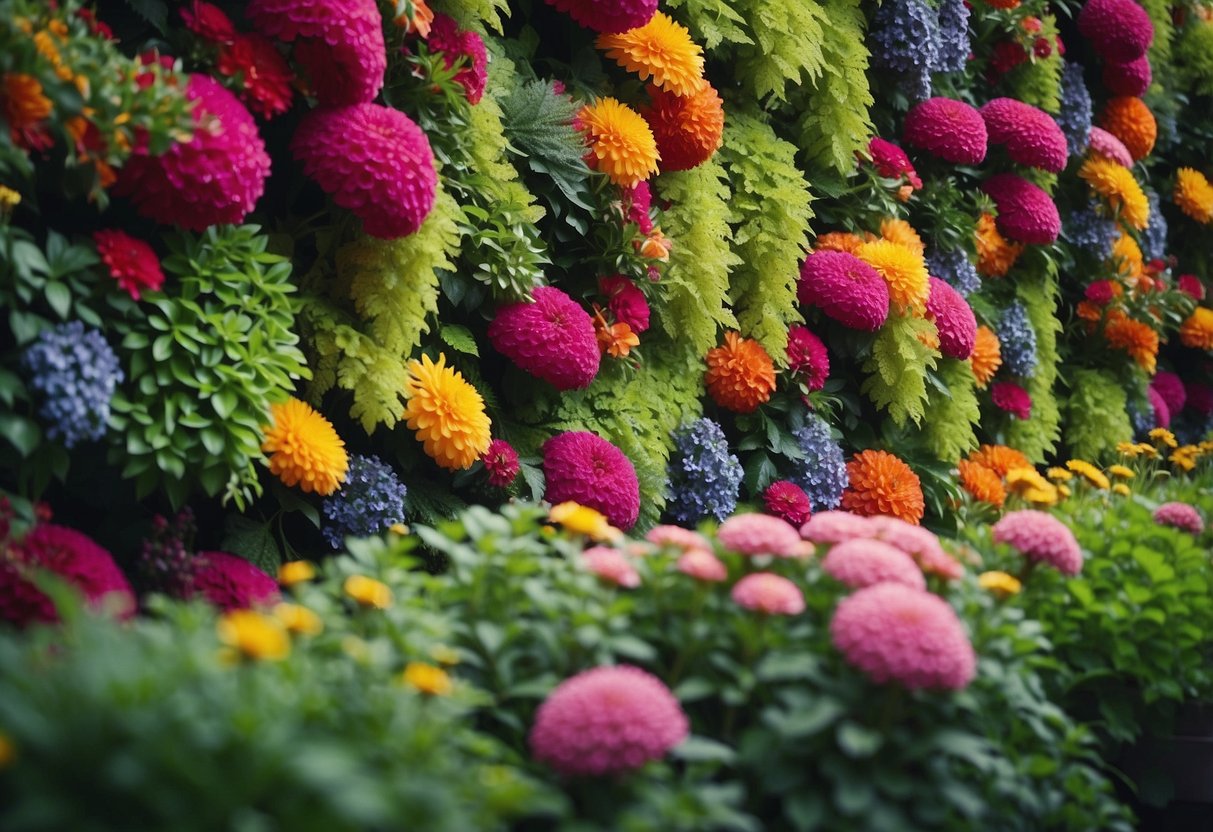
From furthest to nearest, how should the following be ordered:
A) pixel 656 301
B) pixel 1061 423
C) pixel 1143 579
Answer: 1. pixel 1061 423
2. pixel 656 301
3. pixel 1143 579

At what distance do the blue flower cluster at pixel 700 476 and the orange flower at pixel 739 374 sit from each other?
145mm

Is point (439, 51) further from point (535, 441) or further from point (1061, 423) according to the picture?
point (1061, 423)

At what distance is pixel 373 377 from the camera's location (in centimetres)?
222

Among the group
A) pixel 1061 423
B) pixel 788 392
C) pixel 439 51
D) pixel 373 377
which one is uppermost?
pixel 439 51

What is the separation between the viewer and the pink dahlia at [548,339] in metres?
2.54

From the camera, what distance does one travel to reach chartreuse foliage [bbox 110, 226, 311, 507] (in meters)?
1.84

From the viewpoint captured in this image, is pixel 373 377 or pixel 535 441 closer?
pixel 373 377

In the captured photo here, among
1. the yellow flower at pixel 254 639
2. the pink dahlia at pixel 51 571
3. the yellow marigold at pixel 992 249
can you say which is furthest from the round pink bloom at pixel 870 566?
the yellow marigold at pixel 992 249

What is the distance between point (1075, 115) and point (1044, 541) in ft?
11.0

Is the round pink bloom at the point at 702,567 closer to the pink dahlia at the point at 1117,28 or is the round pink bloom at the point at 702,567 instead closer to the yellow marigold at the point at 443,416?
the yellow marigold at the point at 443,416

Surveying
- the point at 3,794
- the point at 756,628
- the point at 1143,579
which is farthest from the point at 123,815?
the point at 1143,579

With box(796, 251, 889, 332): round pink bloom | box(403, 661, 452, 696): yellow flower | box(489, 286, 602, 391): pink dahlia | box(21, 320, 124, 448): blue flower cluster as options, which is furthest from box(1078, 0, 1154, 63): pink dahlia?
box(403, 661, 452, 696): yellow flower

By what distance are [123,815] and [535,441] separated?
5.85ft

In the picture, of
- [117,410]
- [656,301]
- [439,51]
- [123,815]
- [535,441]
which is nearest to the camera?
[123,815]
